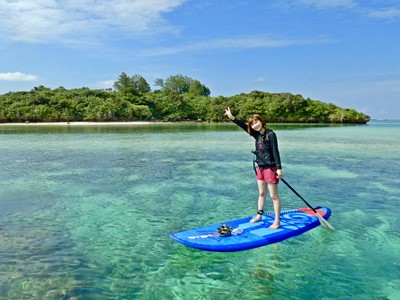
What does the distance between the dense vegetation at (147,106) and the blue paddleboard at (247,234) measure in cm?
9865

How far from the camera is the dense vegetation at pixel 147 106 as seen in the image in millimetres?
99812

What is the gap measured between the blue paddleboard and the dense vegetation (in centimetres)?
9865

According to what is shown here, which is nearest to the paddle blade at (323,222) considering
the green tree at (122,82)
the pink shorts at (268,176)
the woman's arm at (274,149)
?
the pink shorts at (268,176)

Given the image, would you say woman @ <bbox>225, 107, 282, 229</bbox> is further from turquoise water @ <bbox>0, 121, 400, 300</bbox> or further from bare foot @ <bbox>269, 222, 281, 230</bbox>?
turquoise water @ <bbox>0, 121, 400, 300</bbox>

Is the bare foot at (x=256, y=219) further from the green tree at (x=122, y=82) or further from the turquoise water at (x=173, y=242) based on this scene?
the green tree at (x=122, y=82)

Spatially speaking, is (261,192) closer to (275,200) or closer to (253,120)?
(275,200)

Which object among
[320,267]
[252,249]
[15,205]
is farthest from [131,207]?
[320,267]

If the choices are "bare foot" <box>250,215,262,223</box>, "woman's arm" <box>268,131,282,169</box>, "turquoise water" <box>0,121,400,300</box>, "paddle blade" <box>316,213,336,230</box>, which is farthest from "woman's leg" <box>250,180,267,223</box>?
"paddle blade" <box>316,213,336,230</box>

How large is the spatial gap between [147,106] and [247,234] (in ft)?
355

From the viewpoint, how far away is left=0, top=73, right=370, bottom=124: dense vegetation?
99812 mm

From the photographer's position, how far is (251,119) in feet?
25.5

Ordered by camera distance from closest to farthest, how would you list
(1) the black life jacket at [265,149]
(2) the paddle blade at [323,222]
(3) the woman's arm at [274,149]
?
(3) the woman's arm at [274,149], (1) the black life jacket at [265,149], (2) the paddle blade at [323,222]

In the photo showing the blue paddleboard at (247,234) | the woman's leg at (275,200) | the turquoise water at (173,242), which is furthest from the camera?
the woman's leg at (275,200)

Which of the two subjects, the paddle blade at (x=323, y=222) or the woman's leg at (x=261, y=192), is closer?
the woman's leg at (x=261, y=192)
